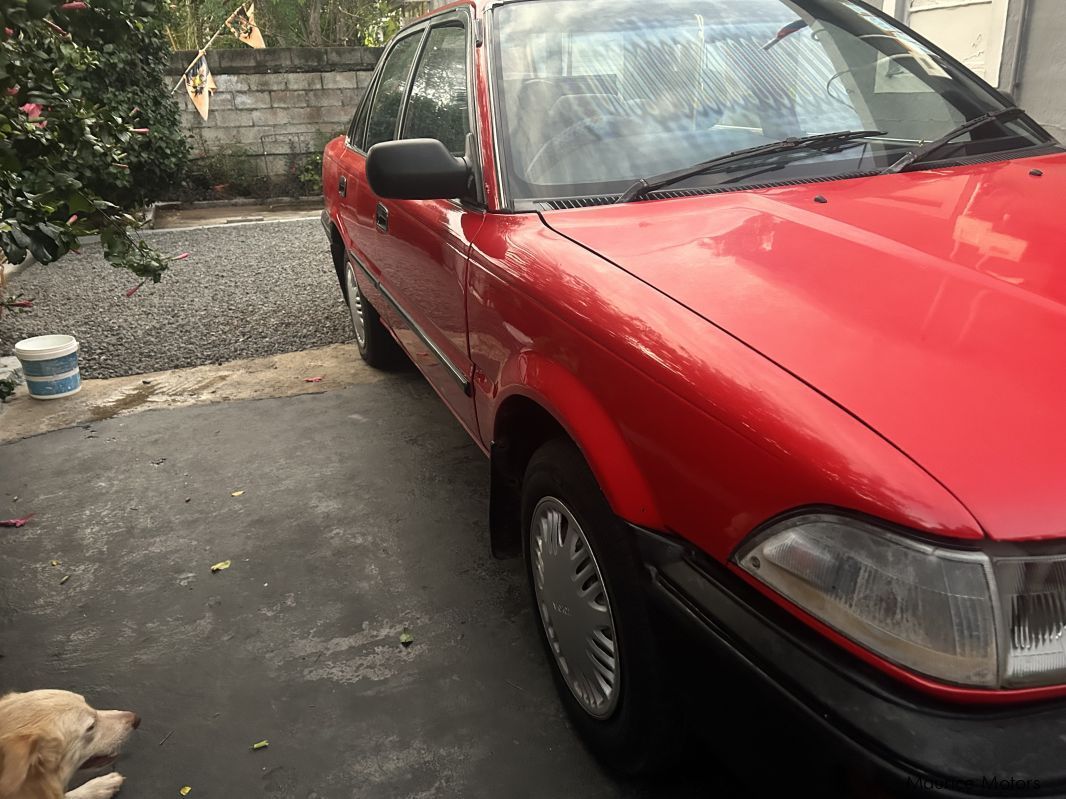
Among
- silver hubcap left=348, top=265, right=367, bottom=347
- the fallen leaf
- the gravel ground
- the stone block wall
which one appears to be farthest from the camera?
the stone block wall

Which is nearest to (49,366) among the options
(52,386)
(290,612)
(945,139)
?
(52,386)

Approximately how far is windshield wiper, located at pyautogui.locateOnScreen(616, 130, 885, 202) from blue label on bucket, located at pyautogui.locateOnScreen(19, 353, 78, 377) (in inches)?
148

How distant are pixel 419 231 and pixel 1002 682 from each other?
2296 millimetres

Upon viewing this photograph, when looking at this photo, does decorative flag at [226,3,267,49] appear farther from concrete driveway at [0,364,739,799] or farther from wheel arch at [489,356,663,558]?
wheel arch at [489,356,663,558]

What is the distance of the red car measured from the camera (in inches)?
47.3

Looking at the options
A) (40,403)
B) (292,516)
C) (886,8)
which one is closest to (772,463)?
(292,516)

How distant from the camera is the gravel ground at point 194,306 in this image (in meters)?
5.76

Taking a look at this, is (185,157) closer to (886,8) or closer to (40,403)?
(40,403)

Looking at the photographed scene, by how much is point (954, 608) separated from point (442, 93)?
2.62m

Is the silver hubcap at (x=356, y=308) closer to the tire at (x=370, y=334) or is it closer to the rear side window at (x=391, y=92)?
the tire at (x=370, y=334)

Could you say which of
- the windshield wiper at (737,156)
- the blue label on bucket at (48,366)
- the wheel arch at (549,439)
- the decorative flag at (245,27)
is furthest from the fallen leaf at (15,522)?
the decorative flag at (245,27)

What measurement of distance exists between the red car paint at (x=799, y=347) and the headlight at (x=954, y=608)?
29 mm

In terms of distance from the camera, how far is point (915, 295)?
5.38 feet

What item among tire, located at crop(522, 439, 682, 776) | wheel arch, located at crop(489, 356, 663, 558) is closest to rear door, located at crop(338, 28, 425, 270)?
wheel arch, located at crop(489, 356, 663, 558)
